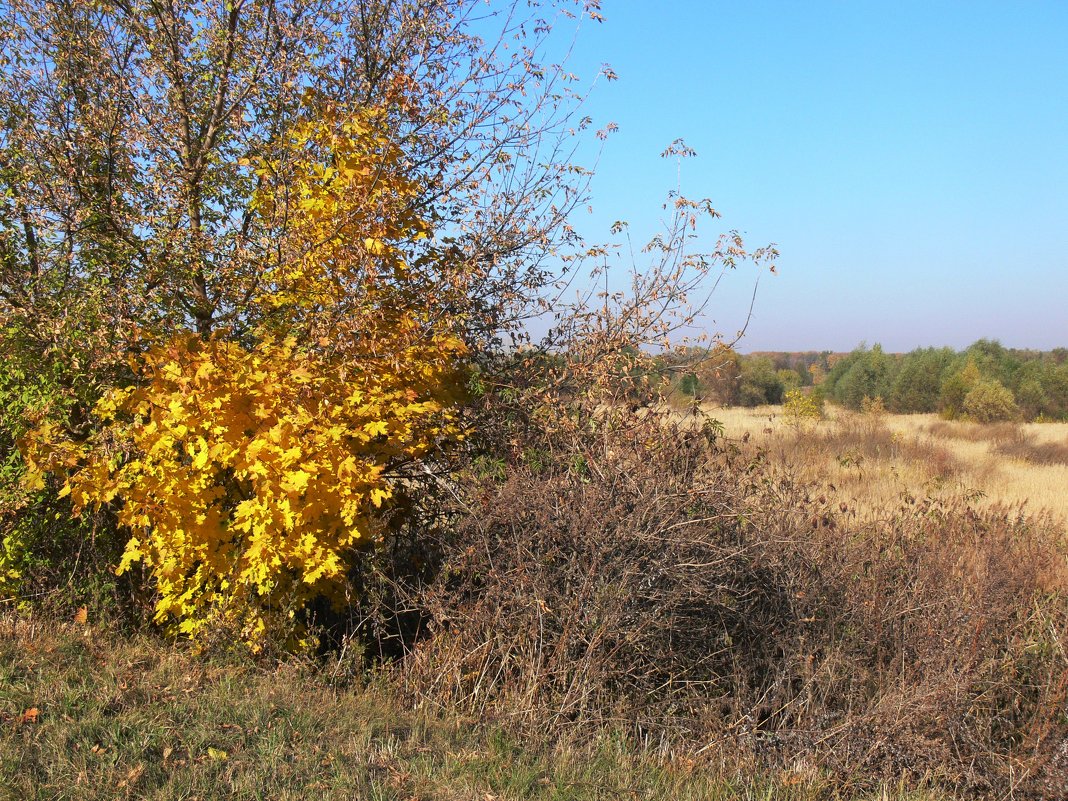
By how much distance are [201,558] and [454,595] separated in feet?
5.00

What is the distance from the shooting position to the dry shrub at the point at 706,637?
5035 millimetres

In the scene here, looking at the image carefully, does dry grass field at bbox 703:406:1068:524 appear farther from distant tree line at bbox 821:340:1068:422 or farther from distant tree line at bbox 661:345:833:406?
distant tree line at bbox 821:340:1068:422

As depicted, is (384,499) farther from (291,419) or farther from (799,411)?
(799,411)

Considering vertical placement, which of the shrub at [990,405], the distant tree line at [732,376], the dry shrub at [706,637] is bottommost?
the dry shrub at [706,637]

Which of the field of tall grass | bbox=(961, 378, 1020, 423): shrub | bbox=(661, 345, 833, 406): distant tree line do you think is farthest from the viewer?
bbox=(961, 378, 1020, 423): shrub

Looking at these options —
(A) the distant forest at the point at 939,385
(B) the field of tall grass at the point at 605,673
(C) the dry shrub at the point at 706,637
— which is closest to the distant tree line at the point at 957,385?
(A) the distant forest at the point at 939,385

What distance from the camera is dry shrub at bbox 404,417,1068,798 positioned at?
504 centimetres

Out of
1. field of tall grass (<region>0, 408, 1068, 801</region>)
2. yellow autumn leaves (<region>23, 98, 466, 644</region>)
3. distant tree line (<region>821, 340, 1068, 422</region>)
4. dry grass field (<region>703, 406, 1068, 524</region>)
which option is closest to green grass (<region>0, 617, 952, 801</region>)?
field of tall grass (<region>0, 408, 1068, 801</region>)

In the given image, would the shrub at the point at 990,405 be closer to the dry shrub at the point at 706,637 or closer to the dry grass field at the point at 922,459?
the dry grass field at the point at 922,459

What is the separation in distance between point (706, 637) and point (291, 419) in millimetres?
2912

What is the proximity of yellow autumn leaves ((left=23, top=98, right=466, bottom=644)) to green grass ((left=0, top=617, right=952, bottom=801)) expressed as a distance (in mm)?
564

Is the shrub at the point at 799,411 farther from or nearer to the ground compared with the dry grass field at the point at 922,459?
farther from the ground

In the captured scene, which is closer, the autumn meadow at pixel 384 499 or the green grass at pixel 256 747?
the green grass at pixel 256 747

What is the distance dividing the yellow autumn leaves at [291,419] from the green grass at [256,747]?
564mm
